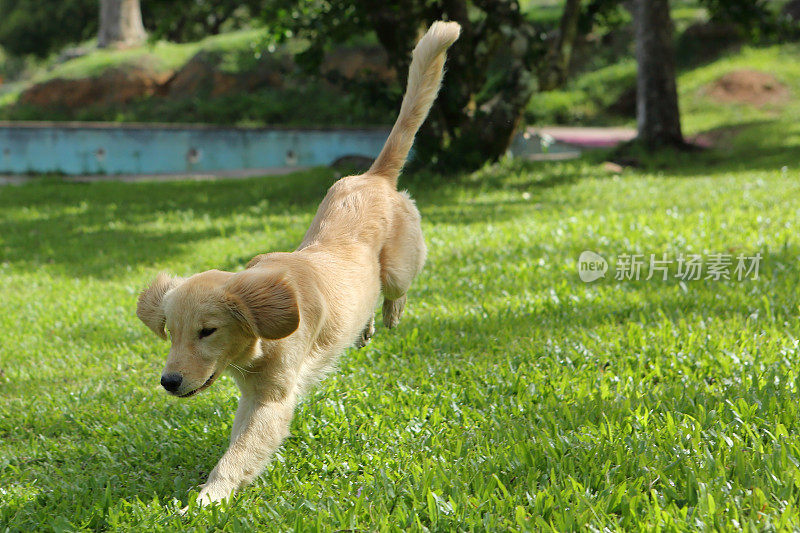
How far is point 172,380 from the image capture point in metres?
2.55

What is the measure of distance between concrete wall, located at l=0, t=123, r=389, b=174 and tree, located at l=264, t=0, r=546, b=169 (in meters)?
7.33

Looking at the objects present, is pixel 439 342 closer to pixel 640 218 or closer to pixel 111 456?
pixel 111 456

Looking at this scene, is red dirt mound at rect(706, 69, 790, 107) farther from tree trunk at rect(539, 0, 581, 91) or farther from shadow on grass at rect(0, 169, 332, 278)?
shadow on grass at rect(0, 169, 332, 278)

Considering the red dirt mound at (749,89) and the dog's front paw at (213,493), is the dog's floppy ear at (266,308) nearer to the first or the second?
the dog's front paw at (213,493)

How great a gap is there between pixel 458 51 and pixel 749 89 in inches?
538

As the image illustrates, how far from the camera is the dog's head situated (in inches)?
103

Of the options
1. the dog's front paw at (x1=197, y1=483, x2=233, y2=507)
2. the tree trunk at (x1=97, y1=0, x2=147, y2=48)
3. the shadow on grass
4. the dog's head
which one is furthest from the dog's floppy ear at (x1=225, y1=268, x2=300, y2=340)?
the tree trunk at (x1=97, y1=0, x2=147, y2=48)

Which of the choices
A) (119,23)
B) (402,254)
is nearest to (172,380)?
(402,254)

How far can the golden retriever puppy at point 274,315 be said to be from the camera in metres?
2.65

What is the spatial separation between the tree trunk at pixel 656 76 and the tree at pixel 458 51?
9.17 feet

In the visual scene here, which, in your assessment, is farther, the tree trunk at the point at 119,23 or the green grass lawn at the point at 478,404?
the tree trunk at the point at 119,23

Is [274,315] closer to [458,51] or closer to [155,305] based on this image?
[155,305]

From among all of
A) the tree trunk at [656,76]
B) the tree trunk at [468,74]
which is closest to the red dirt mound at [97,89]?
the tree trunk at [468,74]

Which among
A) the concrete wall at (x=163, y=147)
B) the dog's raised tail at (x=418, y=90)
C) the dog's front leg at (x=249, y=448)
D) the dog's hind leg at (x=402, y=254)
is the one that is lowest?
the concrete wall at (x=163, y=147)
